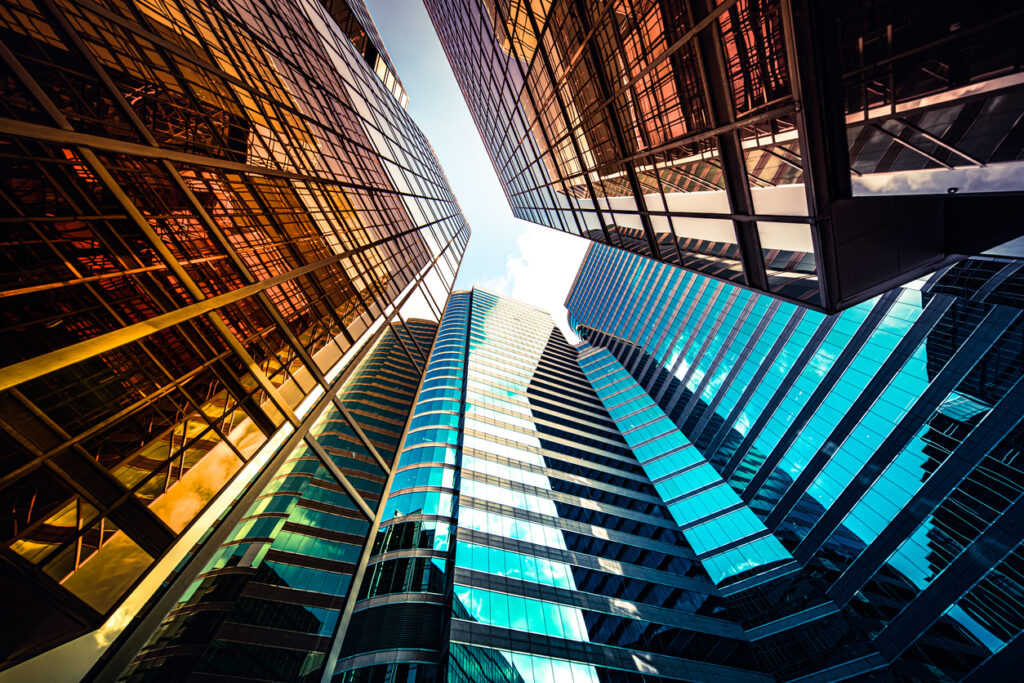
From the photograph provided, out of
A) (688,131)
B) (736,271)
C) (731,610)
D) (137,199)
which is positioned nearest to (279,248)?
(137,199)

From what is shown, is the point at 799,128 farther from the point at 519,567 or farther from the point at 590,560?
the point at 590,560

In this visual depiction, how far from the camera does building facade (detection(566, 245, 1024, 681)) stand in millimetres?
21531

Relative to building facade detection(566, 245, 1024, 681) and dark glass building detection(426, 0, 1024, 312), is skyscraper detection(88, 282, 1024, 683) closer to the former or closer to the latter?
building facade detection(566, 245, 1024, 681)

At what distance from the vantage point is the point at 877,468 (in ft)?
90.7

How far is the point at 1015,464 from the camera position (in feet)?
68.7

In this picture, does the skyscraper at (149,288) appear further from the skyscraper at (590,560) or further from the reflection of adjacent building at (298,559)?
the reflection of adjacent building at (298,559)

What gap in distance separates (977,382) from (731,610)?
2628 centimetres

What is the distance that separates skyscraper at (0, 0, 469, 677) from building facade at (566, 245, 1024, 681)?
3927 centimetres

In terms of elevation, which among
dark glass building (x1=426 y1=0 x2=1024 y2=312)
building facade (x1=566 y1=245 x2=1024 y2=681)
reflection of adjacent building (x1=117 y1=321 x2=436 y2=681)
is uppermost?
dark glass building (x1=426 y1=0 x2=1024 y2=312)

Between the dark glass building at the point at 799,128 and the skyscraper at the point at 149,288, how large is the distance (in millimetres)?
9824

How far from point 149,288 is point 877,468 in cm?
4508

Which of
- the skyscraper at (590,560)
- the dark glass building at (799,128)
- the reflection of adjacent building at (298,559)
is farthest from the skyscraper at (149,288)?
the dark glass building at (799,128)

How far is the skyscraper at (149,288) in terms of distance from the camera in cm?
380

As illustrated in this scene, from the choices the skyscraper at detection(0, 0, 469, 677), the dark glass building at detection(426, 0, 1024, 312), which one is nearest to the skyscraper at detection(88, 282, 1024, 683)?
the skyscraper at detection(0, 0, 469, 677)
